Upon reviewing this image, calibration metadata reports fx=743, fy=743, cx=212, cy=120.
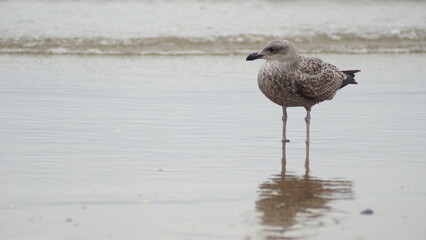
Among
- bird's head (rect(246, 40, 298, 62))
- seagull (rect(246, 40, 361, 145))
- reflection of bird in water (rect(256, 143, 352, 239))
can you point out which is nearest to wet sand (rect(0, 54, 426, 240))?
reflection of bird in water (rect(256, 143, 352, 239))

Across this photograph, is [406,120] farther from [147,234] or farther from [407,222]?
[147,234]

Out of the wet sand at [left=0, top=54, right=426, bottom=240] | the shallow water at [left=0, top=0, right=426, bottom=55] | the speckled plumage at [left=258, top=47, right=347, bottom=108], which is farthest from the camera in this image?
the shallow water at [left=0, top=0, right=426, bottom=55]

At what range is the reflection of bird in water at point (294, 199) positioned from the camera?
4.55m

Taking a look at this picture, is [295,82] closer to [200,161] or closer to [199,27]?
[200,161]

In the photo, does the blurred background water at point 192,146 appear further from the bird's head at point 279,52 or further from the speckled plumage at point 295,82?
the bird's head at point 279,52

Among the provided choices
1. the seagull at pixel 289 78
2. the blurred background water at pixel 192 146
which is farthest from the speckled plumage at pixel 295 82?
the blurred background water at pixel 192 146

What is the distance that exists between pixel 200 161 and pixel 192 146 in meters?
0.64

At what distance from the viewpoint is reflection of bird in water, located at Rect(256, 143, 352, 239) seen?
4.55 metres

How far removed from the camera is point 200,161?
20.6ft

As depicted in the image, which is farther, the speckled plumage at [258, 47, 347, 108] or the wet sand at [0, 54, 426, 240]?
the speckled plumage at [258, 47, 347, 108]

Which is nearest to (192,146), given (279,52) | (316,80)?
(279,52)

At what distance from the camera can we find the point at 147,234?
14.2 feet

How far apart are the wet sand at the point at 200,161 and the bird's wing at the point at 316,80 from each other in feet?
1.37

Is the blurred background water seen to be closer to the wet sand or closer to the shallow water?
the wet sand
